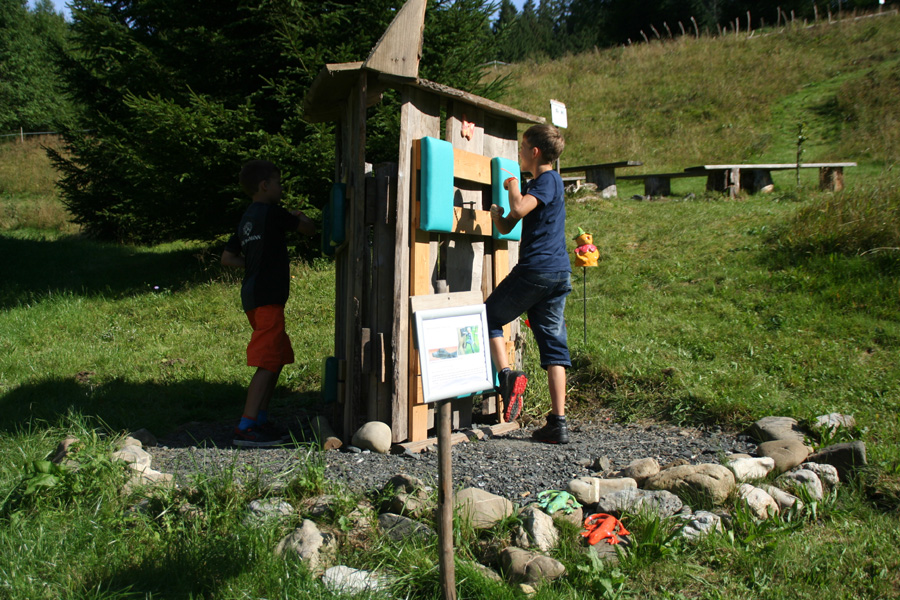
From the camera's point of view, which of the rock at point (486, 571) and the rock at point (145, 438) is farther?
the rock at point (145, 438)

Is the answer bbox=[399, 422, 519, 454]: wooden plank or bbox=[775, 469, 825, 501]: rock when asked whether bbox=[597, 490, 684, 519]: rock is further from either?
bbox=[399, 422, 519, 454]: wooden plank

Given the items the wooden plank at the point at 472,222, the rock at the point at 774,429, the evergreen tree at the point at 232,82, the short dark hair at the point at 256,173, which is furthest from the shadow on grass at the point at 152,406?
the evergreen tree at the point at 232,82

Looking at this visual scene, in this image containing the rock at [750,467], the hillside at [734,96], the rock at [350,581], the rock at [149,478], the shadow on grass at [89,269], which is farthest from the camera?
the hillside at [734,96]

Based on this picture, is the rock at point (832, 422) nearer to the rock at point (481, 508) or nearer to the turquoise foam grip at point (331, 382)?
the rock at point (481, 508)

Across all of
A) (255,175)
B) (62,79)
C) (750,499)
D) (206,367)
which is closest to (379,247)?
(255,175)

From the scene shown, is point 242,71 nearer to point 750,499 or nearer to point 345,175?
point 345,175

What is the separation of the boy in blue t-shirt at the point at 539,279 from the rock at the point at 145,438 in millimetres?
2165

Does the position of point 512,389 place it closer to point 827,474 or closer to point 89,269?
point 827,474

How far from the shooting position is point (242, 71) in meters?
8.55

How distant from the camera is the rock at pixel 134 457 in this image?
314 cm

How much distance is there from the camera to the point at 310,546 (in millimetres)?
2357

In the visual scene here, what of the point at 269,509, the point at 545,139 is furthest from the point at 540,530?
the point at 545,139

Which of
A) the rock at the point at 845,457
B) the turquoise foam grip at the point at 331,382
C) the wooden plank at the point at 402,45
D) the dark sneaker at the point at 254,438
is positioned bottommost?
the dark sneaker at the point at 254,438

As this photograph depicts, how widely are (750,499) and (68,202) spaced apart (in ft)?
50.1
